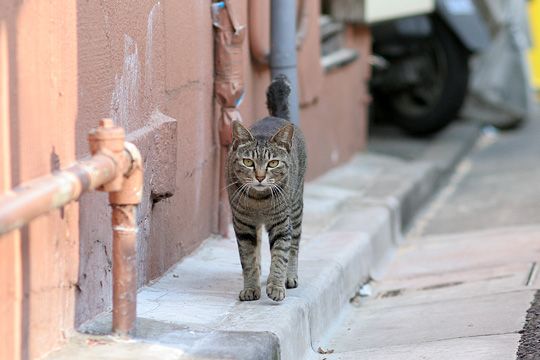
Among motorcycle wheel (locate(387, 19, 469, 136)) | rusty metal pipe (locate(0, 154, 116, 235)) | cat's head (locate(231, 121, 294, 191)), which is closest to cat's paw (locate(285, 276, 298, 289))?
cat's head (locate(231, 121, 294, 191))

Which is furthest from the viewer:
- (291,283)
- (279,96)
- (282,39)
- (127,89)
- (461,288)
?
(282,39)

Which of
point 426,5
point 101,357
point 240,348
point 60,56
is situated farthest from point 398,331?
point 426,5

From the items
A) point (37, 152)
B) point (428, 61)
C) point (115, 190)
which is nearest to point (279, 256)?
point (115, 190)

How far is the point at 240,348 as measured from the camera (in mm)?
3980

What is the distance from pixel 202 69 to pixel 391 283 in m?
1.82

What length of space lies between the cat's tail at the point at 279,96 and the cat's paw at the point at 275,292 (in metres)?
1.21

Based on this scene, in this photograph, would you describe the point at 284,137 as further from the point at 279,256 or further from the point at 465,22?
the point at 465,22

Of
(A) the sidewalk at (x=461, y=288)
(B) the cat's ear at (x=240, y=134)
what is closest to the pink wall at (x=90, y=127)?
(B) the cat's ear at (x=240, y=134)

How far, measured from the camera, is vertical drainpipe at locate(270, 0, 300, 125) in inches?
269

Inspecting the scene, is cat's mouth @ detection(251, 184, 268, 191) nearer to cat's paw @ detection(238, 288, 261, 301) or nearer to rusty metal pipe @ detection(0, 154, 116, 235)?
cat's paw @ detection(238, 288, 261, 301)

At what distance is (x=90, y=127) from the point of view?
14.3 ft

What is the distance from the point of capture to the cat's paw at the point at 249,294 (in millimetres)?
4938

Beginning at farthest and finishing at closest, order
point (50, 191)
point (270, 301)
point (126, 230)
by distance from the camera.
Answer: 1. point (270, 301)
2. point (126, 230)
3. point (50, 191)

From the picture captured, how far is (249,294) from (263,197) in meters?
0.45
